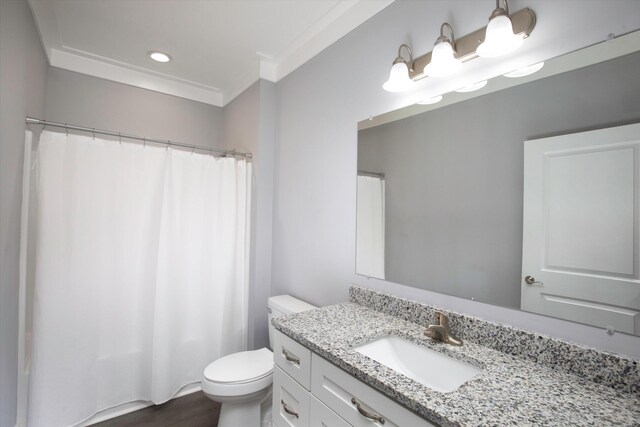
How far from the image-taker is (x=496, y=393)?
799mm

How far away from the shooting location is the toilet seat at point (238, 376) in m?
1.58

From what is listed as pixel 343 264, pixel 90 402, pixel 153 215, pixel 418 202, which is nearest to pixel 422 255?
pixel 418 202

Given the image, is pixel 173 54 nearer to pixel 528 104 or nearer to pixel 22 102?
pixel 22 102

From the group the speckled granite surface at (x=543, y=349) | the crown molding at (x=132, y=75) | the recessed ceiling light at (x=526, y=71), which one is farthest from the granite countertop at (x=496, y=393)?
the crown molding at (x=132, y=75)

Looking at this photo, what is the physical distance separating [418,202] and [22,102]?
2.16 meters

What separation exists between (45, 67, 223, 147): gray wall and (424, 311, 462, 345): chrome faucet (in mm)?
2767

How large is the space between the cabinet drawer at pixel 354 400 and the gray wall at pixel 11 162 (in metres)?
1.50

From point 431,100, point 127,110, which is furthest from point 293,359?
point 127,110

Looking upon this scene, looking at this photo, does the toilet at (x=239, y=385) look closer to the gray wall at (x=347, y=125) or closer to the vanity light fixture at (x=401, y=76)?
the gray wall at (x=347, y=125)

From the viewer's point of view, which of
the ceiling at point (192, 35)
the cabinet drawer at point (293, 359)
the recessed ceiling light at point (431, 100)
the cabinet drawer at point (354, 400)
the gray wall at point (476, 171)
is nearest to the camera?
the cabinet drawer at point (354, 400)

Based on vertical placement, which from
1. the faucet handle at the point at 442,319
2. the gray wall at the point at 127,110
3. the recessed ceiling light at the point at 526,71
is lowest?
the faucet handle at the point at 442,319

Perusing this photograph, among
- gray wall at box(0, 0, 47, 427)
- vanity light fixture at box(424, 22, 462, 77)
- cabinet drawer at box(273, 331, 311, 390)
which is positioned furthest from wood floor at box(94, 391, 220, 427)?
vanity light fixture at box(424, 22, 462, 77)

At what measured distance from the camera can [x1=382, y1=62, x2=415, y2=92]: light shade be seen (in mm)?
1381

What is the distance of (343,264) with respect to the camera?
182cm
